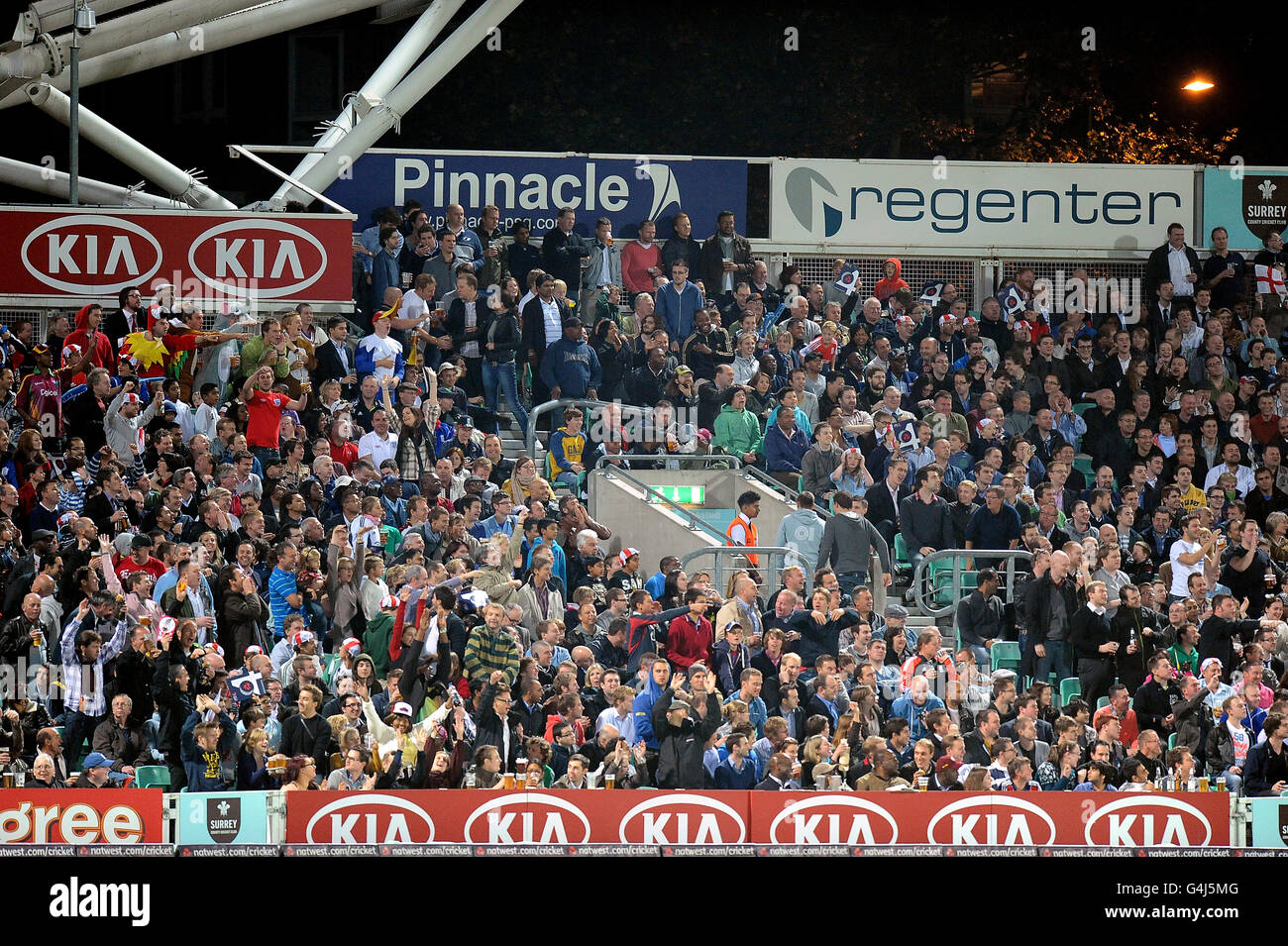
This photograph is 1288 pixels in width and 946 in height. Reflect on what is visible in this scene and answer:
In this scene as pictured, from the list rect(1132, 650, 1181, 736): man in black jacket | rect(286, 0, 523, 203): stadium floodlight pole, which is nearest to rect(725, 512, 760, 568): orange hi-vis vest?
rect(1132, 650, 1181, 736): man in black jacket

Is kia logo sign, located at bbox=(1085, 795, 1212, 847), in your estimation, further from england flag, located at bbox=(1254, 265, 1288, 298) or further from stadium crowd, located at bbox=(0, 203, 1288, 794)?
england flag, located at bbox=(1254, 265, 1288, 298)

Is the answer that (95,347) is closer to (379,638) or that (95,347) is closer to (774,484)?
(379,638)

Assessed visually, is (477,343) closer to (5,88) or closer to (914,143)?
(5,88)

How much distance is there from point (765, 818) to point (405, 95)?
11.1m

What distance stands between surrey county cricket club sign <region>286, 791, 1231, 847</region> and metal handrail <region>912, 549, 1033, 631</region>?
2.66 meters

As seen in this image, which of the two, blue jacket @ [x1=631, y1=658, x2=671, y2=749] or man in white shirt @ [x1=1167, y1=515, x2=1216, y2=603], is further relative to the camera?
man in white shirt @ [x1=1167, y1=515, x2=1216, y2=603]

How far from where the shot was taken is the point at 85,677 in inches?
470

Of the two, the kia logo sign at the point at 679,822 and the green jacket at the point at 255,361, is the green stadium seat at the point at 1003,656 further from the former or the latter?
the green jacket at the point at 255,361

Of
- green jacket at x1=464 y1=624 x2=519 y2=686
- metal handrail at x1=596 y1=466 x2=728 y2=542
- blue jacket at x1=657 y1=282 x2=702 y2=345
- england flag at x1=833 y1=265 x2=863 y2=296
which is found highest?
england flag at x1=833 y1=265 x2=863 y2=296

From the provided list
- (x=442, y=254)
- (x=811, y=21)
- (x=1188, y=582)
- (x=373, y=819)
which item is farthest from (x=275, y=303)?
(x=811, y=21)

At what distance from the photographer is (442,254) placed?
674 inches

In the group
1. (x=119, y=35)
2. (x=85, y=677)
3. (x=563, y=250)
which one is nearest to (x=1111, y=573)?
(x=563, y=250)

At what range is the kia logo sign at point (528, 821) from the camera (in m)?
11.4

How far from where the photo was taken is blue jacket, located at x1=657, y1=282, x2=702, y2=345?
56.9 feet
